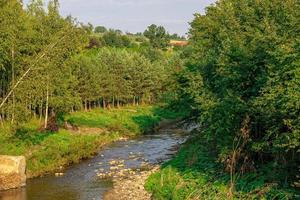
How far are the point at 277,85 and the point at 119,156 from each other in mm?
25707

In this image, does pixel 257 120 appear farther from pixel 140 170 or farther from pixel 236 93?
pixel 140 170

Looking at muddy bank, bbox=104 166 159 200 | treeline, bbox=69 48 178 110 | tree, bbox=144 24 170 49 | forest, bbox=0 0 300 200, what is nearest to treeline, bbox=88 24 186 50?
tree, bbox=144 24 170 49

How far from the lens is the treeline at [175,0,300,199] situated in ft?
70.9

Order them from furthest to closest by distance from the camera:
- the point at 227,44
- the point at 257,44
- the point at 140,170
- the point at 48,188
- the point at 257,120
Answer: the point at 140,170
the point at 48,188
the point at 227,44
the point at 257,44
the point at 257,120

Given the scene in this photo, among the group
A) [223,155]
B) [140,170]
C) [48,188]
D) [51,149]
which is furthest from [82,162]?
[223,155]

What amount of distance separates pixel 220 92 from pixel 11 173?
616 inches

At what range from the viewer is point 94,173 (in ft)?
126

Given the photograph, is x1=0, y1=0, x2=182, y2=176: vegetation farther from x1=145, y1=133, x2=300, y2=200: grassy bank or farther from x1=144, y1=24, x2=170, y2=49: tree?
x1=144, y1=24, x2=170, y2=49: tree

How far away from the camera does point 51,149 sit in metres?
42.7

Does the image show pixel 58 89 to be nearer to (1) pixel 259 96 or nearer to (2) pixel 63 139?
(2) pixel 63 139

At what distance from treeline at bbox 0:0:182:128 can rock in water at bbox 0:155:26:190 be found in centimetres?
338

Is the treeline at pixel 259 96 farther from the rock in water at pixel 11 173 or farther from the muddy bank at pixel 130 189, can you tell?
the rock in water at pixel 11 173

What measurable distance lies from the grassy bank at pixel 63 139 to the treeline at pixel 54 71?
2028 mm

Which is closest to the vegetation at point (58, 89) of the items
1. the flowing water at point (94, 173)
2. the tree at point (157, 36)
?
the flowing water at point (94, 173)
